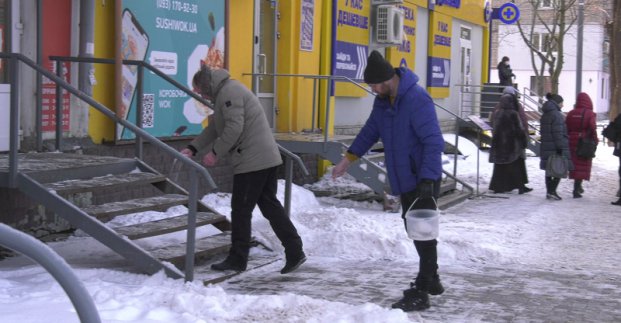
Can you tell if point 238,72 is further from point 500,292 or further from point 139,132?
point 500,292

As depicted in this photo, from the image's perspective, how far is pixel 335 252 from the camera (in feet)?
25.0

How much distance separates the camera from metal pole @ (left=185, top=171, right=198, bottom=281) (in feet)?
19.5

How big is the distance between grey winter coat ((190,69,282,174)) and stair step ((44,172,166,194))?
0.74 m

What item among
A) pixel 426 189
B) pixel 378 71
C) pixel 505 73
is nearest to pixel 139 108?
pixel 378 71

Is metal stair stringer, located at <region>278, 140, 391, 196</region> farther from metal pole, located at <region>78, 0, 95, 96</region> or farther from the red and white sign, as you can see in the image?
the red and white sign

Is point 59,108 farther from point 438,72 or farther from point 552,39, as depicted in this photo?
point 552,39

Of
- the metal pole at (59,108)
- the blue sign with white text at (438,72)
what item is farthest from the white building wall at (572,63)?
the metal pole at (59,108)

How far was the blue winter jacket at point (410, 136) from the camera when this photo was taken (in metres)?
5.57

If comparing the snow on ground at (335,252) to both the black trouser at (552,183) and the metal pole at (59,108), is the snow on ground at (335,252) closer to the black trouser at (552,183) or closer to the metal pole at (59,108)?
the black trouser at (552,183)

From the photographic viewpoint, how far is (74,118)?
8.02 m

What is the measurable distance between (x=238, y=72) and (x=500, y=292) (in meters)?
5.57

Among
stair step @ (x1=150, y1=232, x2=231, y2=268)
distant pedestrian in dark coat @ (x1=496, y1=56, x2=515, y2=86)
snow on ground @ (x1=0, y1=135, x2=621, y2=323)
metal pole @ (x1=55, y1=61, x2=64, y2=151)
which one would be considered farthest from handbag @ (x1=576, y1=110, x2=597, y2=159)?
distant pedestrian in dark coat @ (x1=496, y1=56, x2=515, y2=86)

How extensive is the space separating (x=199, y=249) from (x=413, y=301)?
1.93m

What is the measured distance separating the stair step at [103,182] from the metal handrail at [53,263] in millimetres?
3354
